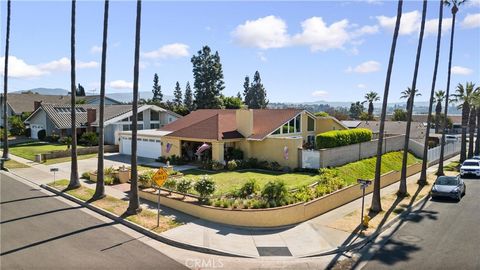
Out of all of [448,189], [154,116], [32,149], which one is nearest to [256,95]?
[154,116]

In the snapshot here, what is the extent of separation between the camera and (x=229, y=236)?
14797 mm

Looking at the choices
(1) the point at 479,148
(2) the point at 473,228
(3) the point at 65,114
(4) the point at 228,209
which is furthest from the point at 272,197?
(1) the point at 479,148

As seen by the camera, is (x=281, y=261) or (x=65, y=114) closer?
(x=281, y=261)

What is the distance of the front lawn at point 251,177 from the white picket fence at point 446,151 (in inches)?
721

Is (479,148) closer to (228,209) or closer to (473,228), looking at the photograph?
(473,228)

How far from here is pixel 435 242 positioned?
14.7m

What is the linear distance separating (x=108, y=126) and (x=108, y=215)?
27727 mm

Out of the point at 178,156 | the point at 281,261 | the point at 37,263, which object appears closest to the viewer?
the point at 37,263

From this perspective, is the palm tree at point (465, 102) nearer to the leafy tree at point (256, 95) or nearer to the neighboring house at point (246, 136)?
the neighboring house at point (246, 136)

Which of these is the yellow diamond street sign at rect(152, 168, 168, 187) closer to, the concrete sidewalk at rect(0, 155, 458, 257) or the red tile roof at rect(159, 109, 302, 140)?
the concrete sidewalk at rect(0, 155, 458, 257)

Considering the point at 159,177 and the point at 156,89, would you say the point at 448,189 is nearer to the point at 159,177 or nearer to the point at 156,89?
the point at 159,177

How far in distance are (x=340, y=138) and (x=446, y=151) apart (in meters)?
20.5

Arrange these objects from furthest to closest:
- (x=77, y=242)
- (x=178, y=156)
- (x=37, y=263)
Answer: (x=178, y=156), (x=77, y=242), (x=37, y=263)

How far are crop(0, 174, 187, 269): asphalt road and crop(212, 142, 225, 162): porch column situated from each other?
12408 millimetres
